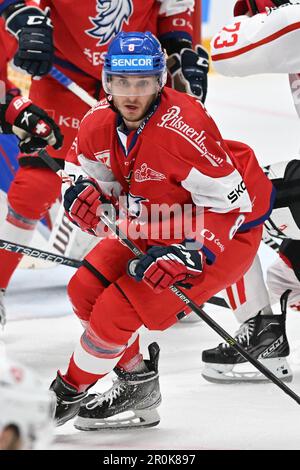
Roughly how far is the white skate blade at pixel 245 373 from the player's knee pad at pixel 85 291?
1.83 feet

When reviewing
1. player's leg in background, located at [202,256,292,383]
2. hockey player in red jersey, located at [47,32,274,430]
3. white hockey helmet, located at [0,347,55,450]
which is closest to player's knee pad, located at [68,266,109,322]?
hockey player in red jersey, located at [47,32,274,430]

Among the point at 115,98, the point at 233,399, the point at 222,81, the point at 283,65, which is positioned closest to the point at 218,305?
the point at 233,399

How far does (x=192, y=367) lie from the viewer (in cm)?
317

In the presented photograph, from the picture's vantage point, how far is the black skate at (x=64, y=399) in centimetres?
256

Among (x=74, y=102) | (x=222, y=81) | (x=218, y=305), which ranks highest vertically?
(x=74, y=102)

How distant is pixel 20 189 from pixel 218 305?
68 cm

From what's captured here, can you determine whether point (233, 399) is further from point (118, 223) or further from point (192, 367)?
point (118, 223)

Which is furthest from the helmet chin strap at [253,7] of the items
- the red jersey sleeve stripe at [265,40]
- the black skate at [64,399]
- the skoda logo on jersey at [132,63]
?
the black skate at [64,399]

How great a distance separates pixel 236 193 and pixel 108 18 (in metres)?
0.95

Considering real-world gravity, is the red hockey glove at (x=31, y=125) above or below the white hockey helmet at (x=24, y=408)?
below

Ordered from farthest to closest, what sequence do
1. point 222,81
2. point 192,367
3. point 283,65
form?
point 222,81, point 192,367, point 283,65

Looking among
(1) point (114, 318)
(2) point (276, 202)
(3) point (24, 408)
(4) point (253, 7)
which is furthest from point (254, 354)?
(3) point (24, 408)

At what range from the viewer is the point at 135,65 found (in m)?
2.52

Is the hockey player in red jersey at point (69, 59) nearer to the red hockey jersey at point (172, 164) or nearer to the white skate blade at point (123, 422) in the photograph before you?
the red hockey jersey at point (172, 164)
